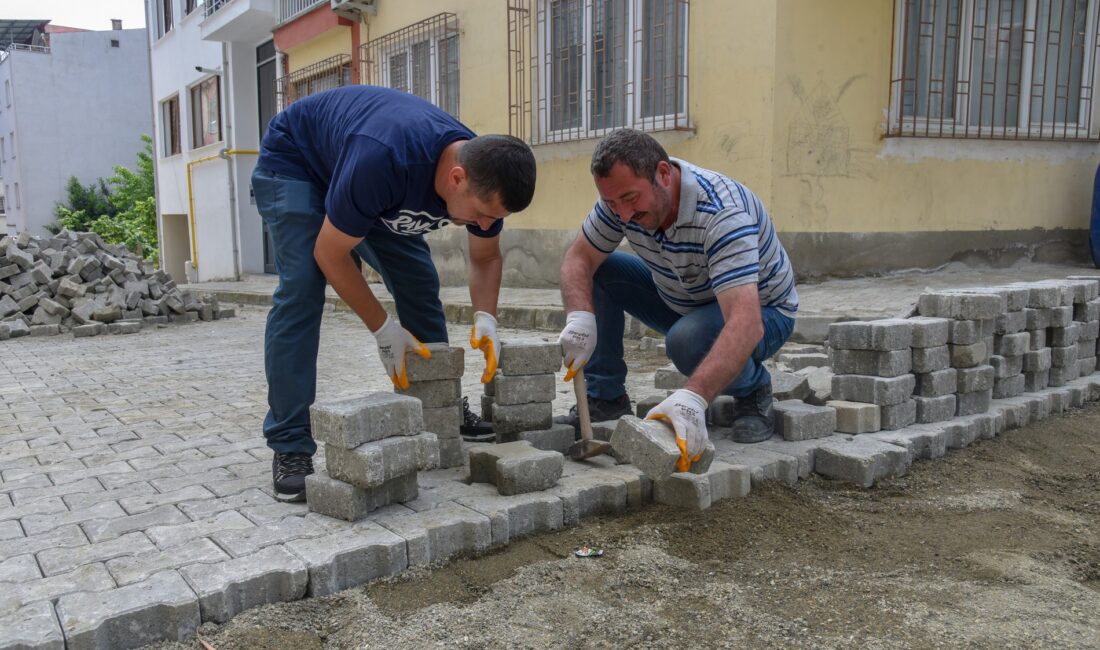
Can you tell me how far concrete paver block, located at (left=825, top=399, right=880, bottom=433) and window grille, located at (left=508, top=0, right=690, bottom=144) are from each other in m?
4.54

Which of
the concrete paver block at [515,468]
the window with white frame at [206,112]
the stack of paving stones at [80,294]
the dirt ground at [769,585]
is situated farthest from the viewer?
the window with white frame at [206,112]

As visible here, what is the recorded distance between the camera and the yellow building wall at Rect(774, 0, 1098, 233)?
6906mm

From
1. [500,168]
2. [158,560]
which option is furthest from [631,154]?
[158,560]

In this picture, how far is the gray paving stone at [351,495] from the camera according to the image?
248 centimetres

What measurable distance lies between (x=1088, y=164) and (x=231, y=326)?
31.1ft

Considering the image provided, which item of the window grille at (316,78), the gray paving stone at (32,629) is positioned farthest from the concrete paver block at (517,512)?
the window grille at (316,78)

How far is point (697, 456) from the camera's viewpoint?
2.62 m

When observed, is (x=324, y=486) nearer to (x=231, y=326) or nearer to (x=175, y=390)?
(x=175, y=390)

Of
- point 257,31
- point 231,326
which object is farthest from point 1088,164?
point 257,31

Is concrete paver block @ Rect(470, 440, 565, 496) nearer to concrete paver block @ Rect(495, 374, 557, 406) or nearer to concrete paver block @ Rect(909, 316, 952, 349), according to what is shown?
concrete paver block @ Rect(495, 374, 557, 406)

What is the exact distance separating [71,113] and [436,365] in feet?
116

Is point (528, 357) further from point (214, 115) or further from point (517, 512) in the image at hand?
point (214, 115)

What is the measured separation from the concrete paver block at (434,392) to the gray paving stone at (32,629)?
1.36m

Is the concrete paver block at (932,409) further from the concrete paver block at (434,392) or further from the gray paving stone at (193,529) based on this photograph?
the gray paving stone at (193,529)
